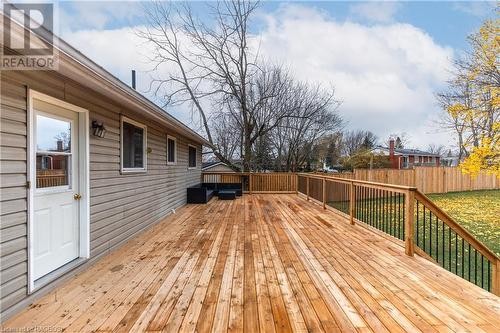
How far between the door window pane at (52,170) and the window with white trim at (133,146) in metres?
1.17

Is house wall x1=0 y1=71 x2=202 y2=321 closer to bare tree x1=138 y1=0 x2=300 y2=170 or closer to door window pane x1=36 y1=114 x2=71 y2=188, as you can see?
door window pane x1=36 y1=114 x2=71 y2=188

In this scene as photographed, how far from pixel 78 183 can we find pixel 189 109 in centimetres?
1119

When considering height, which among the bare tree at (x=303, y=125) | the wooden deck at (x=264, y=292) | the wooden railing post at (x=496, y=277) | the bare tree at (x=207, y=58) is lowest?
the wooden railing post at (x=496, y=277)

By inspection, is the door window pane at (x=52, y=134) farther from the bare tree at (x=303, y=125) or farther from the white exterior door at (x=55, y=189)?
the bare tree at (x=303, y=125)

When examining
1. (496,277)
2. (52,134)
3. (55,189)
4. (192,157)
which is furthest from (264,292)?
(192,157)

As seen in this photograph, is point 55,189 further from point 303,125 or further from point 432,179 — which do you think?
point 432,179

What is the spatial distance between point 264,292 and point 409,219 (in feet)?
7.57

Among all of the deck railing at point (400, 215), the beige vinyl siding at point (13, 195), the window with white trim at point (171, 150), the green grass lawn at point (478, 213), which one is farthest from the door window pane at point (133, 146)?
the green grass lawn at point (478, 213)

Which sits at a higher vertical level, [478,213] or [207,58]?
Result: [207,58]

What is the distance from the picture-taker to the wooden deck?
2008 mm

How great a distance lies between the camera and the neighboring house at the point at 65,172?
2.15 m

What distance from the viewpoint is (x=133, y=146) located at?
4.67 metres

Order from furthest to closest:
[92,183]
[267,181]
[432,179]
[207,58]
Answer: [432,179]
[207,58]
[267,181]
[92,183]

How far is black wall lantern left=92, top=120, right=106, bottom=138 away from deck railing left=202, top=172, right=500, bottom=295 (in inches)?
165
